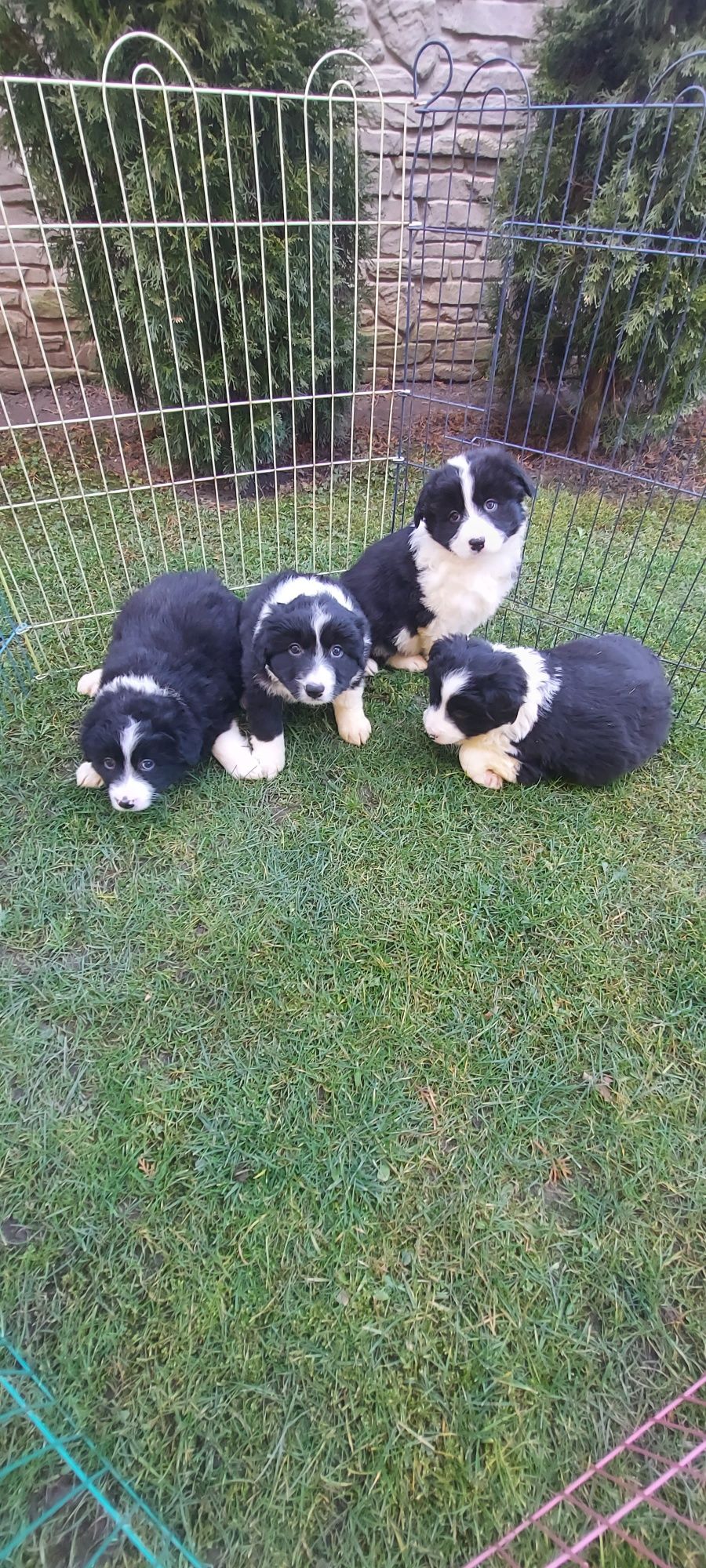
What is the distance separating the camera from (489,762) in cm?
292

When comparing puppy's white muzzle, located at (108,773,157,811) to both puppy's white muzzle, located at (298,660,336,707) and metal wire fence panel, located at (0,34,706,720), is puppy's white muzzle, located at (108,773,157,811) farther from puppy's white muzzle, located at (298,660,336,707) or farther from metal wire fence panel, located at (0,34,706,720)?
metal wire fence panel, located at (0,34,706,720)

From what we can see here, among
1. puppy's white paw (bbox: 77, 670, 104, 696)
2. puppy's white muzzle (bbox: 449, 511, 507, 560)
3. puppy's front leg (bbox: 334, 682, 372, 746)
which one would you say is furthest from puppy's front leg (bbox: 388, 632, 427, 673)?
puppy's white paw (bbox: 77, 670, 104, 696)

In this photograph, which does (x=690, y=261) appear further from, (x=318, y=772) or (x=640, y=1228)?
(x=640, y=1228)

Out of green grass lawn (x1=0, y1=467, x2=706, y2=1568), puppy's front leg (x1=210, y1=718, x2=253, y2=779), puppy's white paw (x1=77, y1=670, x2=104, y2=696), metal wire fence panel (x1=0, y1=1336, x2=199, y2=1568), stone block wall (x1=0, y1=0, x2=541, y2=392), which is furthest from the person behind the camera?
stone block wall (x1=0, y1=0, x2=541, y2=392)

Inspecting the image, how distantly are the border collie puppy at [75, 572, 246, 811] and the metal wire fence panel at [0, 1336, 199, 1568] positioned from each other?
5.29 feet

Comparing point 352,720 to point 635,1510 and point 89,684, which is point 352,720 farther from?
point 635,1510

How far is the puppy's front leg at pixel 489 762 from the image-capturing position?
288 centimetres

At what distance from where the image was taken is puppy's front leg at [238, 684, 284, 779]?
2848 mm

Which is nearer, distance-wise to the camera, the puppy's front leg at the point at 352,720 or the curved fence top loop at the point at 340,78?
the curved fence top loop at the point at 340,78

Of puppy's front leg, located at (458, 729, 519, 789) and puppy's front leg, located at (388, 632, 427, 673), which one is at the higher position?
puppy's front leg, located at (458, 729, 519, 789)

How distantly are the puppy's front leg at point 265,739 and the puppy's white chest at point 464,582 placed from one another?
888mm

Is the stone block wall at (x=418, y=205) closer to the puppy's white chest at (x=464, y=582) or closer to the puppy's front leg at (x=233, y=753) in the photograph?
the puppy's white chest at (x=464, y=582)

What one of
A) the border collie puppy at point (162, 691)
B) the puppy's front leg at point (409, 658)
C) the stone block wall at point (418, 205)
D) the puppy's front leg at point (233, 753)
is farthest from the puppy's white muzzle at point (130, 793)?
the stone block wall at point (418, 205)

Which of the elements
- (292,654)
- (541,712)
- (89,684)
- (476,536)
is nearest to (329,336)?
(476,536)
